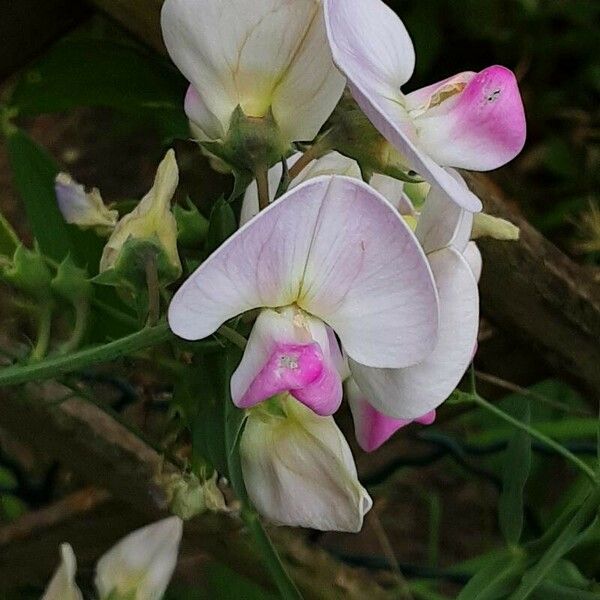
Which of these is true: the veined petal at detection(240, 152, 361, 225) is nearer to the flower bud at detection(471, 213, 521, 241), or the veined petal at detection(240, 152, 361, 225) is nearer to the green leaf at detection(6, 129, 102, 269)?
the flower bud at detection(471, 213, 521, 241)

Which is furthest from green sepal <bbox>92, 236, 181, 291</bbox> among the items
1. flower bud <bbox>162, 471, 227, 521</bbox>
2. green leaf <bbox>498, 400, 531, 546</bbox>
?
green leaf <bbox>498, 400, 531, 546</bbox>

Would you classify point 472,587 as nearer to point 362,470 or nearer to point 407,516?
point 362,470

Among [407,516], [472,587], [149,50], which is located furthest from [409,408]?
[407,516]

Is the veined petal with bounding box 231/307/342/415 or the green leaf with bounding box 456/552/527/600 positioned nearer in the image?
the veined petal with bounding box 231/307/342/415

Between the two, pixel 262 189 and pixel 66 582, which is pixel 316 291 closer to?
Answer: pixel 262 189

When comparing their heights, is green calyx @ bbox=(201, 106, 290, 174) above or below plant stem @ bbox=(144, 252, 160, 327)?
above

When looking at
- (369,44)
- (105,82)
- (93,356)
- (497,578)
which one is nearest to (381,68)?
(369,44)
